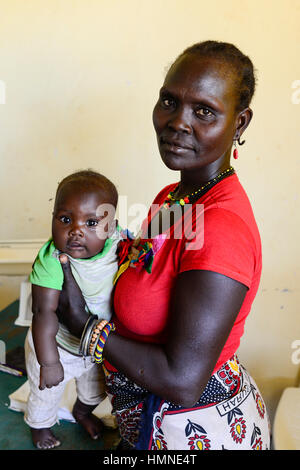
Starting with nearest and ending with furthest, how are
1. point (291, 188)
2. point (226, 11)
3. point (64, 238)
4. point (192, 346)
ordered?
point (192, 346), point (64, 238), point (226, 11), point (291, 188)

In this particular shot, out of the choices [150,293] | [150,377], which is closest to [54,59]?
[150,293]

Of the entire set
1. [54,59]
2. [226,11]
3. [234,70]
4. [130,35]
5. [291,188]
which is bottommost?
[291,188]

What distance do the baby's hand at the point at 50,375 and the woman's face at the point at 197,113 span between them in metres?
0.61

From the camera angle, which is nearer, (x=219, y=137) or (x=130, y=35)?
(x=219, y=137)

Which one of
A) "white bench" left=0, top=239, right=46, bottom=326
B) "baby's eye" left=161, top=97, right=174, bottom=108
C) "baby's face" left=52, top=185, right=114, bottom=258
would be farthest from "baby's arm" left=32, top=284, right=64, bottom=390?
"white bench" left=0, top=239, right=46, bottom=326

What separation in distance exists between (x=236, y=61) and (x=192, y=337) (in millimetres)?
572

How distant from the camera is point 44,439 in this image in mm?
1284

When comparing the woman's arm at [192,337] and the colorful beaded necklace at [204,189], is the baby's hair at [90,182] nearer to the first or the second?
the colorful beaded necklace at [204,189]

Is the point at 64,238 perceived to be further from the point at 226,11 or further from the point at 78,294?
the point at 226,11

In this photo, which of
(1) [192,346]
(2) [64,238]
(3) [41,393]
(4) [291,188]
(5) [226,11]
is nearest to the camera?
(1) [192,346]

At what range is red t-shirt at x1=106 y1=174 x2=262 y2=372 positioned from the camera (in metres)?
0.73

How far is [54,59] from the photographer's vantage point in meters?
1.74

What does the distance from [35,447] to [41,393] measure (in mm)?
188

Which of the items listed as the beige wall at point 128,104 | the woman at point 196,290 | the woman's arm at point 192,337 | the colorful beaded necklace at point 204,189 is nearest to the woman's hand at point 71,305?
the woman at point 196,290
